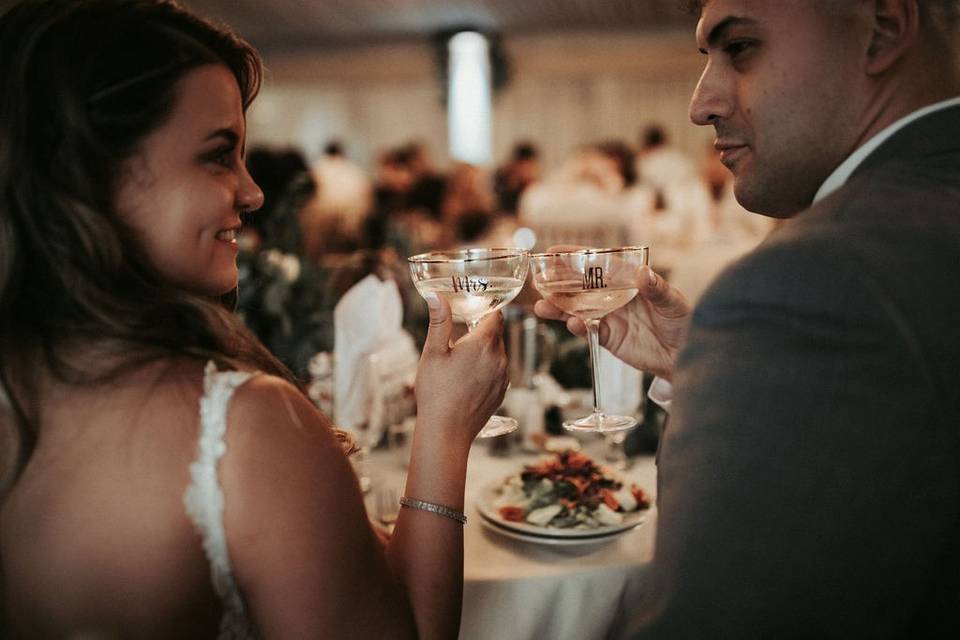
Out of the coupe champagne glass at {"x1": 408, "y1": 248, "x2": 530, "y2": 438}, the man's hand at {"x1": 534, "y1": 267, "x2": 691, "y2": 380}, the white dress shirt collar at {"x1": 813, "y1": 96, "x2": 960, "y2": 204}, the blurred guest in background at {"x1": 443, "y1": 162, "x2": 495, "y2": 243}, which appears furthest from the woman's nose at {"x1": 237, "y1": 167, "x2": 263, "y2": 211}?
the blurred guest in background at {"x1": 443, "y1": 162, "x2": 495, "y2": 243}

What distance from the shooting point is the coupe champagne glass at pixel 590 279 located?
124 centimetres

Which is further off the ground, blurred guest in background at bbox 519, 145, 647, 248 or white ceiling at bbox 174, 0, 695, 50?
white ceiling at bbox 174, 0, 695, 50

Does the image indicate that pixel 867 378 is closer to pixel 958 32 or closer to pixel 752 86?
pixel 752 86

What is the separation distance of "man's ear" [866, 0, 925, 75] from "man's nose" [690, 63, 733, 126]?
0.19m

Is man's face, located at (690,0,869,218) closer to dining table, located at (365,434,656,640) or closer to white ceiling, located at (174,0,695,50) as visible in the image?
dining table, located at (365,434,656,640)

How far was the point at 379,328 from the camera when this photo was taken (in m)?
1.88

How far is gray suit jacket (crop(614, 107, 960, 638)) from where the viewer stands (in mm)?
762

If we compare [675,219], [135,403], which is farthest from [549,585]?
[675,219]

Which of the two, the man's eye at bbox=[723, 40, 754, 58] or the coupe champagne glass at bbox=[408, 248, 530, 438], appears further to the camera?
the coupe champagne glass at bbox=[408, 248, 530, 438]

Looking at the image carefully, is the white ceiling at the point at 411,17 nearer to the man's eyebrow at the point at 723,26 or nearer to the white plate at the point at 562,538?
the man's eyebrow at the point at 723,26

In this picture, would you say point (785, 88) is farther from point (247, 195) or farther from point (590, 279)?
point (247, 195)

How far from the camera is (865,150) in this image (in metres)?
0.95

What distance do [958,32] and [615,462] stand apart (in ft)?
3.87

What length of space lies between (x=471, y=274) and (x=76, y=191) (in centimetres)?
57
